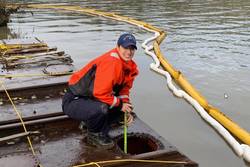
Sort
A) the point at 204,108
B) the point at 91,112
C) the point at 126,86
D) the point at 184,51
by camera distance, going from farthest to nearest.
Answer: the point at 184,51
the point at 204,108
the point at 126,86
the point at 91,112

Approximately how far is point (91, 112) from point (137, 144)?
39.0 inches

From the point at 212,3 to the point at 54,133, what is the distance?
20264 millimetres

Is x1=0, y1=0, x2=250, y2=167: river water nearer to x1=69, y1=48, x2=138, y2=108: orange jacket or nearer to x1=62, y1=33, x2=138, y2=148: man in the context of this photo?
x1=62, y1=33, x2=138, y2=148: man

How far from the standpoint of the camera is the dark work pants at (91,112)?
490 centimetres

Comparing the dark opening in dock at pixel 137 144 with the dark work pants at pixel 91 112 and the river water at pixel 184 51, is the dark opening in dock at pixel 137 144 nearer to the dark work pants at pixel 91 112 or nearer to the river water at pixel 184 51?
the dark work pants at pixel 91 112

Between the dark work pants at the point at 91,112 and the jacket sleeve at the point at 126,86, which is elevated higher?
the jacket sleeve at the point at 126,86

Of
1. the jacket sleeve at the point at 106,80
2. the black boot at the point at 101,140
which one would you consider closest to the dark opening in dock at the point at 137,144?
the black boot at the point at 101,140

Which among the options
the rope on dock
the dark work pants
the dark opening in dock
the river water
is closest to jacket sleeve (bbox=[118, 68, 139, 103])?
the dark work pants

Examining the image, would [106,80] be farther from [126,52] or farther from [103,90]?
[126,52]

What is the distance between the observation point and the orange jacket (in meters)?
4.70

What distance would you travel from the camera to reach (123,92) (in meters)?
5.17

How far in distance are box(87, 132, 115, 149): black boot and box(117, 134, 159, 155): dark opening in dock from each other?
0.23m

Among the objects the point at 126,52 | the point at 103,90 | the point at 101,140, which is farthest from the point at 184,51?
the point at 103,90

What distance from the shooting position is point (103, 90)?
4715 millimetres
